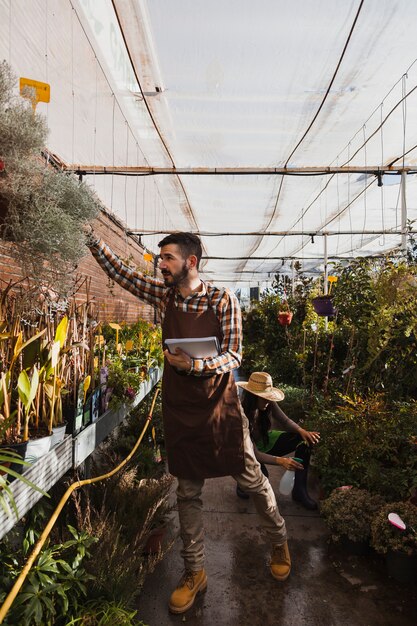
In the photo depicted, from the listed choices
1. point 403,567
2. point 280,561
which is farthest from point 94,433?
point 403,567

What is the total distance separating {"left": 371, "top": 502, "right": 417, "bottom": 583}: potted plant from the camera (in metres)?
2.29

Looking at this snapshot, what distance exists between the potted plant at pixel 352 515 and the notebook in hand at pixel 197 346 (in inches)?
57.7

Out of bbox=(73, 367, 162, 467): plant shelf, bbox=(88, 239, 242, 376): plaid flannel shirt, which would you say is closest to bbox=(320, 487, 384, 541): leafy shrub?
bbox=(88, 239, 242, 376): plaid flannel shirt

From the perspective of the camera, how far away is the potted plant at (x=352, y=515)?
2.54m

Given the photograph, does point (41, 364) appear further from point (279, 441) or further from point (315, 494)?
point (315, 494)

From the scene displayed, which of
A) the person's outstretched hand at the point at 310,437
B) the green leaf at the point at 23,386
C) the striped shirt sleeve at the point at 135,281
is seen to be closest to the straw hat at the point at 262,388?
the person's outstretched hand at the point at 310,437

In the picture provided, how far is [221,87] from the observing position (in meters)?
3.89

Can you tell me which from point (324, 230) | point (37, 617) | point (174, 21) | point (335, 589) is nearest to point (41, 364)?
point (37, 617)

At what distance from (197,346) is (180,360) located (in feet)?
0.34

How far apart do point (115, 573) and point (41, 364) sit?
0.93 m

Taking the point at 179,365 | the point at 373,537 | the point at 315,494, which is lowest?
the point at 315,494

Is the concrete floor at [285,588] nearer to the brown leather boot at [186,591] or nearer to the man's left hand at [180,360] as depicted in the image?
the brown leather boot at [186,591]

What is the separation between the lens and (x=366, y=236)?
12.1 metres

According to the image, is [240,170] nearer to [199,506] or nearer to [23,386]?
[199,506]
